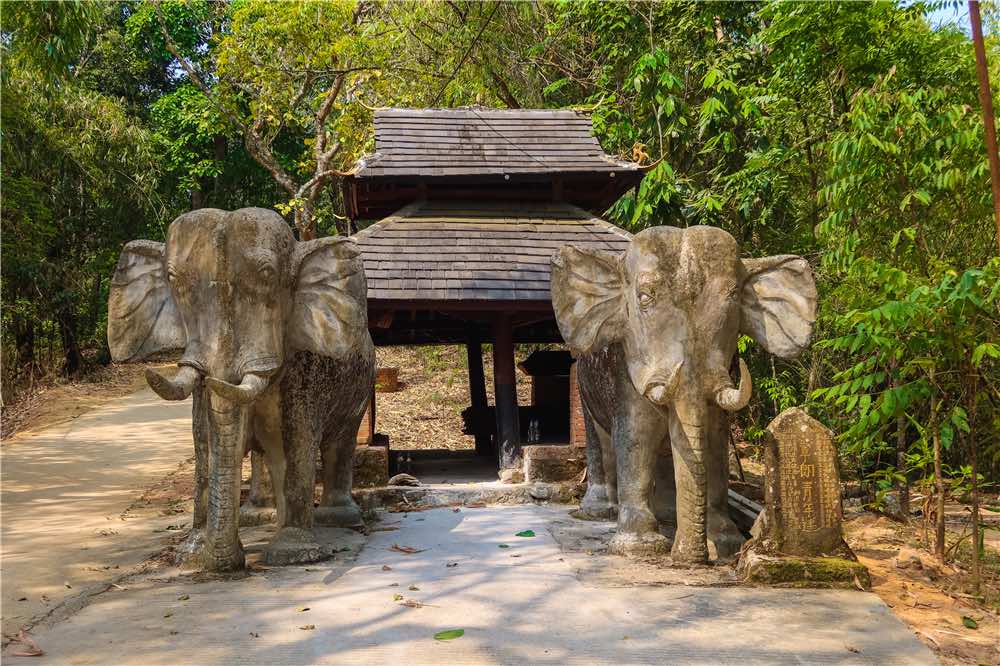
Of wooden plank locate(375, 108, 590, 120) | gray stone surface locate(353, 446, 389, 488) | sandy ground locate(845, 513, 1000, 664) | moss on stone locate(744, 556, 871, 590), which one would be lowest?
sandy ground locate(845, 513, 1000, 664)

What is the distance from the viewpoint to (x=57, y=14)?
31.2 ft

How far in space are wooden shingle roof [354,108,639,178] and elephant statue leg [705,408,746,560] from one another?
19.2 feet

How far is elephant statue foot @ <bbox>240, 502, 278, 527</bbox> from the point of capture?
7.98 meters

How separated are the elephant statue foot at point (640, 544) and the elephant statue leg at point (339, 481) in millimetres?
2609

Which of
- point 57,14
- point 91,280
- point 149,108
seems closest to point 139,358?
point 57,14

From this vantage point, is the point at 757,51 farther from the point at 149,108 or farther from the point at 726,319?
the point at 149,108

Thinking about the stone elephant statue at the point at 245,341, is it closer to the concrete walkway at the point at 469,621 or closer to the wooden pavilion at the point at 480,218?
the concrete walkway at the point at 469,621

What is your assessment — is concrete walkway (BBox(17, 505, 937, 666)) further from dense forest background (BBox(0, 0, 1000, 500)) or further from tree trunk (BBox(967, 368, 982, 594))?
dense forest background (BBox(0, 0, 1000, 500))

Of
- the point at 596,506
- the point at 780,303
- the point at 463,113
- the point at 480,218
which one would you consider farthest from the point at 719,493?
the point at 463,113

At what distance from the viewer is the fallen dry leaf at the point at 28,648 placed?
14.5ft

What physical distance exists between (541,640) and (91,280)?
22.3 meters

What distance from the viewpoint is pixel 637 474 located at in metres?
6.65

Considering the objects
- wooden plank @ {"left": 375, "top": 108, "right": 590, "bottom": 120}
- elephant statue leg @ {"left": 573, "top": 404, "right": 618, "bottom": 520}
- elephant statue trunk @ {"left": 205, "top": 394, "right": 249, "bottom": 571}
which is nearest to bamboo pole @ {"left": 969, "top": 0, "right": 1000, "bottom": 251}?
elephant statue leg @ {"left": 573, "top": 404, "right": 618, "bottom": 520}

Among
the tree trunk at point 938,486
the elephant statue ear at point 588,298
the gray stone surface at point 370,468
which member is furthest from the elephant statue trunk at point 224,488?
the tree trunk at point 938,486
